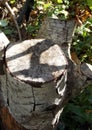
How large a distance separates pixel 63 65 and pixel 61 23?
412mm

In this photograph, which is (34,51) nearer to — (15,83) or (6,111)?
(15,83)

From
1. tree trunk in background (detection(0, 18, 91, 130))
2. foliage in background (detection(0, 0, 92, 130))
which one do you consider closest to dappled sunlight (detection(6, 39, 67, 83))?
tree trunk in background (detection(0, 18, 91, 130))

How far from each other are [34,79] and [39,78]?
0.09ft

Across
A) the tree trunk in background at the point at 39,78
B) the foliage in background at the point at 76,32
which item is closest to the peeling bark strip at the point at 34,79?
the tree trunk in background at the point at 39,78

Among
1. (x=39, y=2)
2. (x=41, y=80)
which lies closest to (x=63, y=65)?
(x=41, y=80)

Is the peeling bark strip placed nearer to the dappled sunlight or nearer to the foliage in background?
the dappled sunlight

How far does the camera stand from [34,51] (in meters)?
1.73

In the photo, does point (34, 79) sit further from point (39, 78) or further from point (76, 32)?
point (76, 32)

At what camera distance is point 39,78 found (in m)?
1.58

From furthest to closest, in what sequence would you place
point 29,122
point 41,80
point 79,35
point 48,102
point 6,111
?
1. point 79,35
2. point 6,111
3. point 29,122
4. point 48,102
5. point 41,80

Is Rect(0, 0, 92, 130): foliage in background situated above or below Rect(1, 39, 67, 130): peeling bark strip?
below

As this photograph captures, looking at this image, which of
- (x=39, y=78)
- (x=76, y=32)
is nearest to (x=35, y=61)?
(x=39, y=78)

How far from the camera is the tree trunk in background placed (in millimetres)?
1606

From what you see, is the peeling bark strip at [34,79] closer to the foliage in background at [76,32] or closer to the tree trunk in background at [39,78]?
the tree trunk in background at [39,78]
